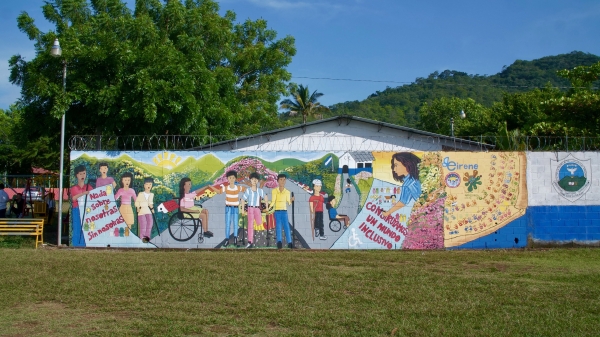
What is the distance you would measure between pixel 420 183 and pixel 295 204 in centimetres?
322

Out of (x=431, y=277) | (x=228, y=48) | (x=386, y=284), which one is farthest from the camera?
(x=228, y=48)

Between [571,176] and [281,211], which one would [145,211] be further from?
[571,176]

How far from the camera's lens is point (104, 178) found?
14.2 meters

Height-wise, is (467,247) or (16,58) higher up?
(16,58)

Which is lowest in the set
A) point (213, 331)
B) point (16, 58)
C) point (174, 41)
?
point (213, 331)

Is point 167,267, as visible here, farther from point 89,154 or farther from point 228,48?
point 228,48

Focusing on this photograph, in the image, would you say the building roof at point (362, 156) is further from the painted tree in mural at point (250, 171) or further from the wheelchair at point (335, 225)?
the painted tree in mural at point (250, 171)

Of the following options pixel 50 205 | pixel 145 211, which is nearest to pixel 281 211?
pixel 145 211

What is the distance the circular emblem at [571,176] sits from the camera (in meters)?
14.7

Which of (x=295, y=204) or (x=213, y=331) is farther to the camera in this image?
(x=295, y=204)

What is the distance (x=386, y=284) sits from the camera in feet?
30.6

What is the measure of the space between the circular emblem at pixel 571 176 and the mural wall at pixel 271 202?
2049 millimetres

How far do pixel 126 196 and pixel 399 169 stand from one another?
22.7 ft

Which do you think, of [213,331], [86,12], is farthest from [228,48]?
[213,331]
